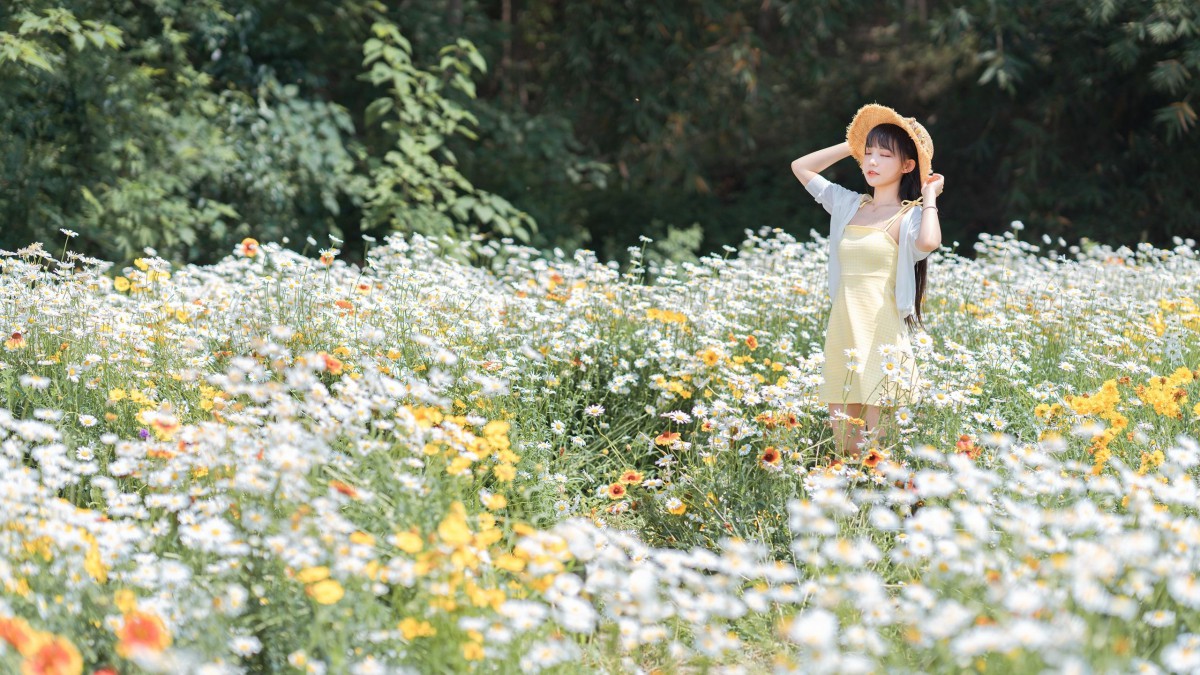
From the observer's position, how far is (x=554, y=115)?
34.0 ft

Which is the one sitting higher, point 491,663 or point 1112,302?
point 1112,302

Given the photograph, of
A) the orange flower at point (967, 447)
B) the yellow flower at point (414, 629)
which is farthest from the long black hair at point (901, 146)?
the yellow flower at point (414, 629)

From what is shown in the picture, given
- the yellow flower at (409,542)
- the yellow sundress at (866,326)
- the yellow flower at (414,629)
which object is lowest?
the yellow flower at (414,629)

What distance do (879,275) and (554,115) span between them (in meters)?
6.66

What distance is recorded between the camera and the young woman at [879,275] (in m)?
4.00

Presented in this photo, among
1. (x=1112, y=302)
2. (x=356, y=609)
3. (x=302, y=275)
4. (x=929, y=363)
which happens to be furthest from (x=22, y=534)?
(x=1112, y=302)

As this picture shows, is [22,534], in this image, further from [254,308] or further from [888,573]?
[888,573]

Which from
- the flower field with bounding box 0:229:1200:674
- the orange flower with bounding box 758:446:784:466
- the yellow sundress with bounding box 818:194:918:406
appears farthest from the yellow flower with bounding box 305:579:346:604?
the yellow sundress with bounding box 818:194:918:406

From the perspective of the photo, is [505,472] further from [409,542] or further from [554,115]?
[554,115]

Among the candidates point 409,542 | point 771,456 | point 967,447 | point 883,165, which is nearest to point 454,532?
point 409,542

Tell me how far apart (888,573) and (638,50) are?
7.65m

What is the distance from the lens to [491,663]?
2.52 meters

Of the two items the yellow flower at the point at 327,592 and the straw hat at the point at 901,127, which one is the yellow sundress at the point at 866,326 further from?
the yellow flower at the point at 327,592

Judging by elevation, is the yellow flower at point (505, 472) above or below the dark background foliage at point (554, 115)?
below
